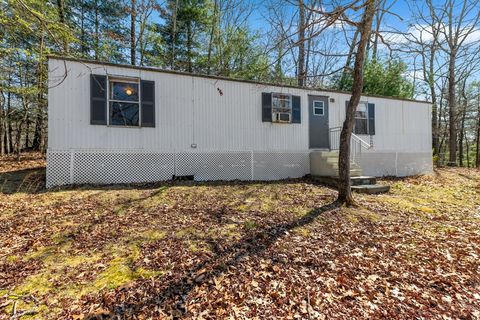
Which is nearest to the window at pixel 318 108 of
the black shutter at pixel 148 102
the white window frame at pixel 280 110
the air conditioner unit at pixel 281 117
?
A: the white window frame at pixel 280 110

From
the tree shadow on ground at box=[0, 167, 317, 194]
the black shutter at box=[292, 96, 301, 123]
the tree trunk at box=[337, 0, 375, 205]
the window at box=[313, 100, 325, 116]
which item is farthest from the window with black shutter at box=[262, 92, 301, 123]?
the tree trunk at box=[337, 0, 375, 205]

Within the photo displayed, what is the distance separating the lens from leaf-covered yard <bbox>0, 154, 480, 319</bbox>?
2400mm

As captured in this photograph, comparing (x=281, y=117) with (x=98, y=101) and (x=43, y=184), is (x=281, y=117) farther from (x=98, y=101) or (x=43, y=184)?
(x=43, y=184)

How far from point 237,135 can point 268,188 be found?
2377 millimetres

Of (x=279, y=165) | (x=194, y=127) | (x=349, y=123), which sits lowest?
(x=279, y=165)

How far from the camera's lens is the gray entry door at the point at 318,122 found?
384 inches

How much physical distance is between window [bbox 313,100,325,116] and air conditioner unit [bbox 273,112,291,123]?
1231mm

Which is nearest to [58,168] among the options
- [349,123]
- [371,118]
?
[349,123]

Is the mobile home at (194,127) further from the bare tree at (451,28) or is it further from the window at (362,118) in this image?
the bare tree at (451,28)

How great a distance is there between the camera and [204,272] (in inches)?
113

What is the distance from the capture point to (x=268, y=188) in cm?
732

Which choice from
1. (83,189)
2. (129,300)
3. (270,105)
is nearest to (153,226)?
(129,300)

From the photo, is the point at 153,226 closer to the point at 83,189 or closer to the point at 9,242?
the point at 9,242

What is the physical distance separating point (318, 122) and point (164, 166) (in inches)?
236
